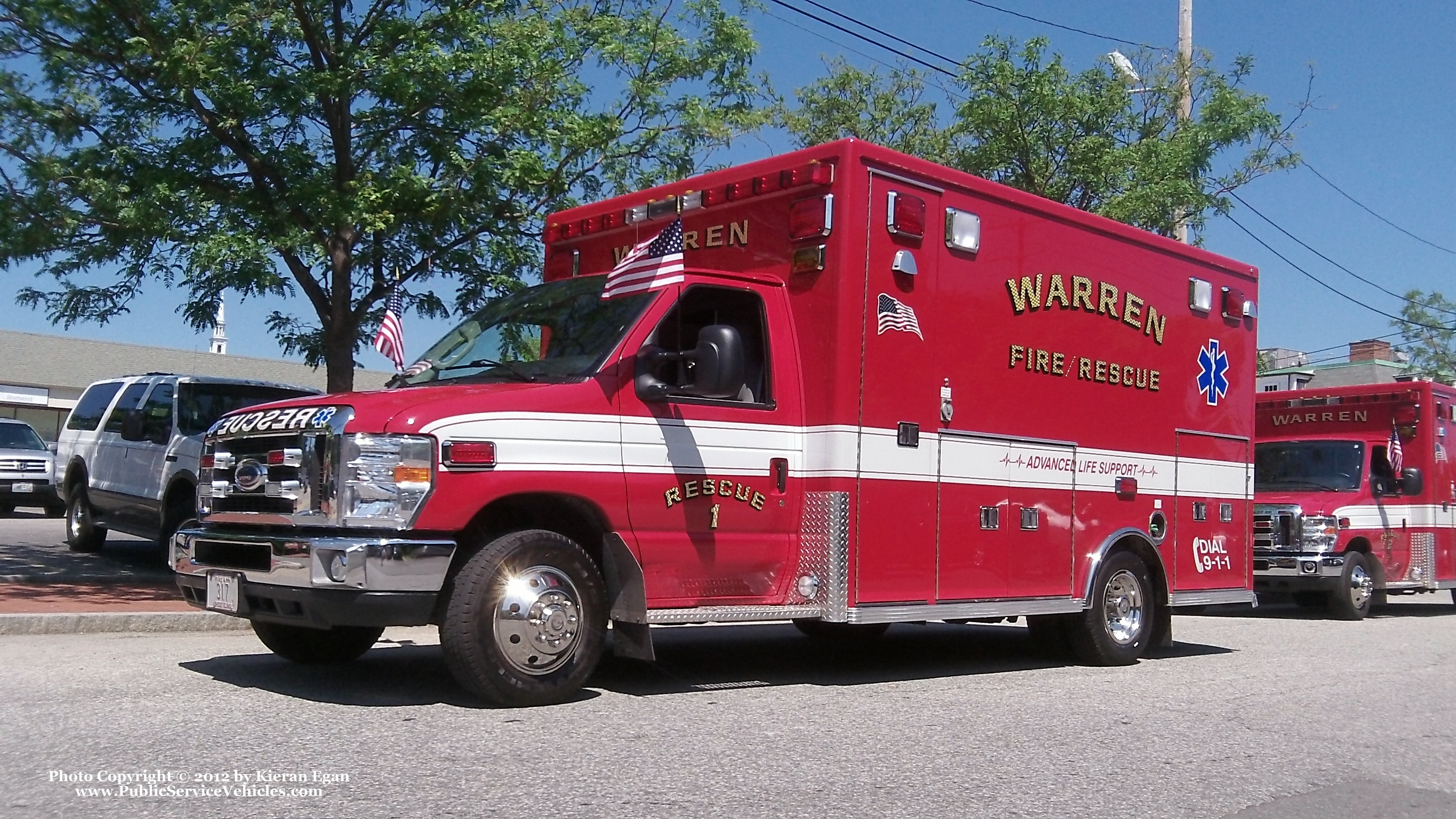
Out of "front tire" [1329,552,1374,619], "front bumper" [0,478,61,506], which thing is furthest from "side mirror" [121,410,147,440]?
"front tire" [1329,552,1374,619]

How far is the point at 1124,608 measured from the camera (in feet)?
32.8

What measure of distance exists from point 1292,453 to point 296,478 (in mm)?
13938

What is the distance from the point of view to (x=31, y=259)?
11820 mm

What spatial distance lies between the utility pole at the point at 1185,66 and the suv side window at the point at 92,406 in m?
13.6

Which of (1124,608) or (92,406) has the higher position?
(92,406)

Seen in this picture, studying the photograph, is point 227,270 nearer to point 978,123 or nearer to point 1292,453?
point 978,123

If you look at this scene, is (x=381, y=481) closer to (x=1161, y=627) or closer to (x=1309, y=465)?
(x=1161, y=627)

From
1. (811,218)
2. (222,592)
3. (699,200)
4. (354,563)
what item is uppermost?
(699,200)

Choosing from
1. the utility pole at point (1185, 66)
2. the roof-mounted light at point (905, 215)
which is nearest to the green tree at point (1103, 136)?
the utility pole at point (1185, 66)

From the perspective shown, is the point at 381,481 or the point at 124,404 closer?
the point at 381,481

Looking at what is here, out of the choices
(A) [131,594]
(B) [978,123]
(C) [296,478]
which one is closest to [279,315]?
(A) [131,594]

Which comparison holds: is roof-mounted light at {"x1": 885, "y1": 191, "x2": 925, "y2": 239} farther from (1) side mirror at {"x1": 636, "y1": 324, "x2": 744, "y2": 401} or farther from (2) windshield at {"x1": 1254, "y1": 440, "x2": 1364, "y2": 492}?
(2) windshield at {"x1": 1254, "y1": 440, "x2": 1364, "y2": 492}

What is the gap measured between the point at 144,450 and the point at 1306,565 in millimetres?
12570

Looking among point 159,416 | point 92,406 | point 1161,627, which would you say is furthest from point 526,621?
point 92,406
